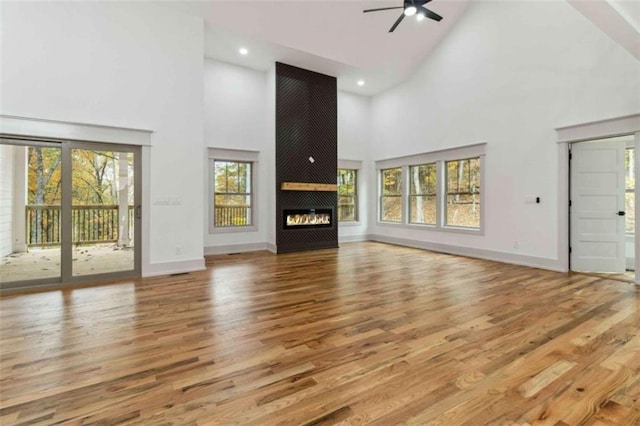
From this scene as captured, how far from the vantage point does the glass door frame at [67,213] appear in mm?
4039

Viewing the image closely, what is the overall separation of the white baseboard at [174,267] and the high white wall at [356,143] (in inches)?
167

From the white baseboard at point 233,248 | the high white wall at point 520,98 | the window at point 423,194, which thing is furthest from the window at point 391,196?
the white baseboard at point 233,248

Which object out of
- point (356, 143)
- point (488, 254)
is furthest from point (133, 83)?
point (488, 254)

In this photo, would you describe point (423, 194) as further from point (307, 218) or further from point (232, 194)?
point (232, 194)

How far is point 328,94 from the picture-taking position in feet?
24.6

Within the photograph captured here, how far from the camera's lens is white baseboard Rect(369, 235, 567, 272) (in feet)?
16.9

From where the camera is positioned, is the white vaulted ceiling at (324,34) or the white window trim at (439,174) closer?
the white vaulted ceiling at (324,34)

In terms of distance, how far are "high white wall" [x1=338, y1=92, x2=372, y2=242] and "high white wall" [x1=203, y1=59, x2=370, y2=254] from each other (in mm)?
2203

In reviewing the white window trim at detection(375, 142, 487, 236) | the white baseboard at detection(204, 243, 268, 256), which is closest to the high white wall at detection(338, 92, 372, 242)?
the white window trim at detection(375, 142, 487, 236)

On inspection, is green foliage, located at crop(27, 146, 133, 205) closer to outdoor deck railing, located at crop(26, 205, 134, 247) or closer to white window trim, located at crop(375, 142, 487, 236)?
outdoor deck railing, located at crop(26, 205, 134, 247)

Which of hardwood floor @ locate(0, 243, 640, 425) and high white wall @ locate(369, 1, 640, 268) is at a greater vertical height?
high white wall @ locate(369, 1, 640, 268)

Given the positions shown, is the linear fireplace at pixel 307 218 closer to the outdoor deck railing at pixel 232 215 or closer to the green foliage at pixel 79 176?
the outdoor deck railing at pixel 232 215

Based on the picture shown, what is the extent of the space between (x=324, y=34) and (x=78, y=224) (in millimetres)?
5413

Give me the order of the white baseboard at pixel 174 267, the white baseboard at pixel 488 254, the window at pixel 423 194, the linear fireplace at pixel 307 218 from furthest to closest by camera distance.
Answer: the window at pixel 423 194, the linear fireplace at pixel 307 218, the white baseboard at pixel 488 254, the white baseboard at pixel 174 267
